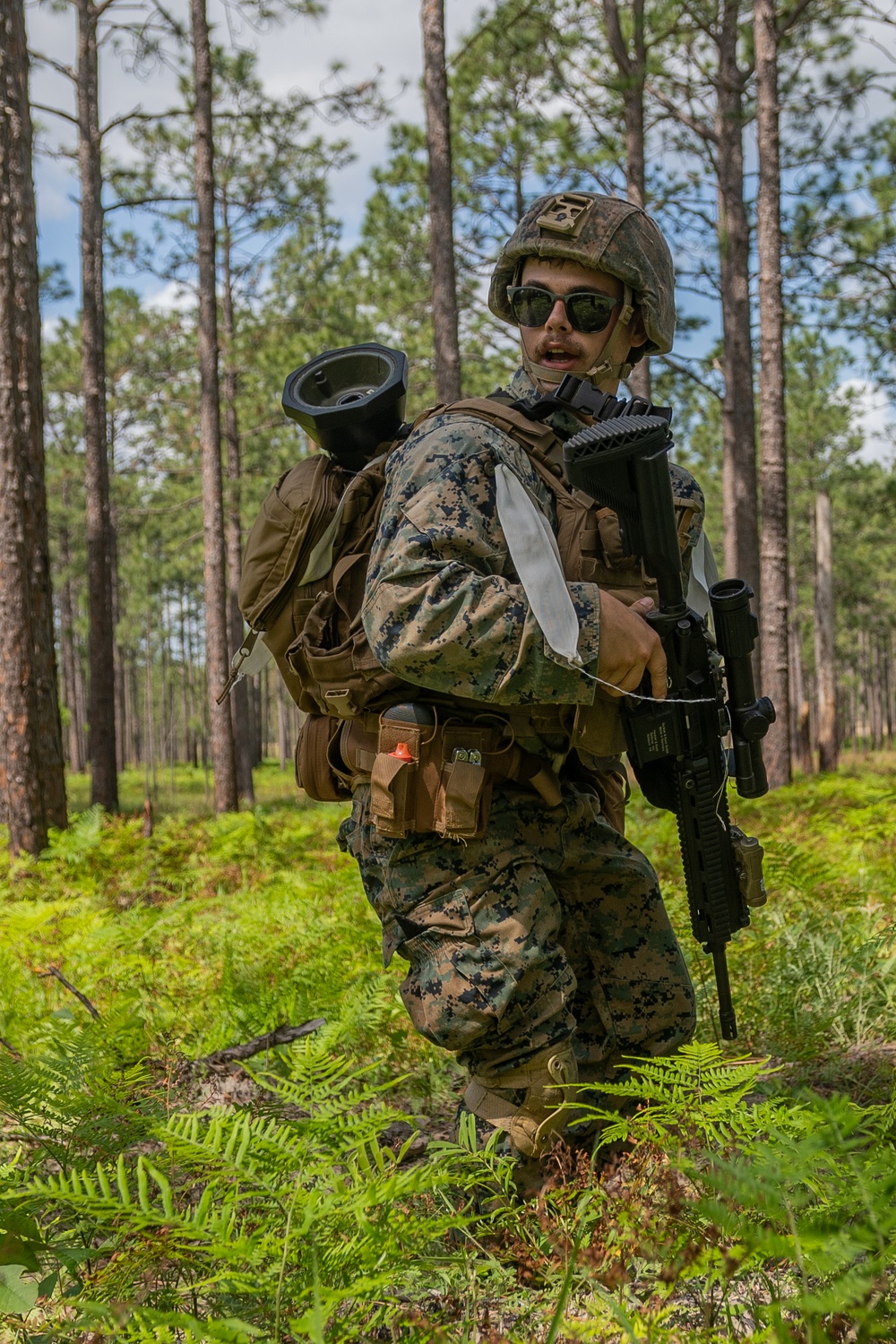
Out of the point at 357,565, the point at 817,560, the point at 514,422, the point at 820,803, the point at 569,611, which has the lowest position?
the point at 820,803

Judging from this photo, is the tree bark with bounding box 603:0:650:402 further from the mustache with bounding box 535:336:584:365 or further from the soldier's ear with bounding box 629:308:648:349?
the mustache with bounding box 535:336:584:365

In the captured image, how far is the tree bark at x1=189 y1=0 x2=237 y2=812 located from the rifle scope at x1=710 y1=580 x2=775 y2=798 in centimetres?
990

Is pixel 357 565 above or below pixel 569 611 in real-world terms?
above

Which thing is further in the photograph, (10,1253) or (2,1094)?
(2,1094)

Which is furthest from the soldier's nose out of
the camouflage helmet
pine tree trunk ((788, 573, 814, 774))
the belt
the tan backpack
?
pine tree trunk ((788, 573, 814, 774))

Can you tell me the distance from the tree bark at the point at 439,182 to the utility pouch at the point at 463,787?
7.76m

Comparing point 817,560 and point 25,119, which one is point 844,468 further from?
point 25,119

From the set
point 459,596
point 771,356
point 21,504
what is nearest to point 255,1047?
point 459,596

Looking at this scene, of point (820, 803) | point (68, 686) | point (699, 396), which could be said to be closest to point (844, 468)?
point (699, 396)

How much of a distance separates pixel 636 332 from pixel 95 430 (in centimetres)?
1119

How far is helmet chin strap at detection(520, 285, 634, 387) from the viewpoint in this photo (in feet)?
8.80

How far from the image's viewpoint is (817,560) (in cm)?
2331

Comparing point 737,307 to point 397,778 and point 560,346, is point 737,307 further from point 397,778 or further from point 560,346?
point 397,778

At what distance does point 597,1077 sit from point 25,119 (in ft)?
26.6
